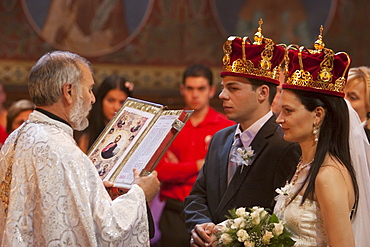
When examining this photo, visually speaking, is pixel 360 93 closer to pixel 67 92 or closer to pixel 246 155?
pixel 246 155

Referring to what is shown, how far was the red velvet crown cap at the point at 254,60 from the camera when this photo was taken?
4254 millimetres

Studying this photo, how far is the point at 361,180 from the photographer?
3.56 meters

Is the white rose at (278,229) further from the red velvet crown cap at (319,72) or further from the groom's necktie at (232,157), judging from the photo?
the groom's necktie at (232,157)

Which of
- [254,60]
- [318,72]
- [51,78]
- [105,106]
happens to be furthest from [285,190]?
[105,106]

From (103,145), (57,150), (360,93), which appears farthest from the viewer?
(360,93)

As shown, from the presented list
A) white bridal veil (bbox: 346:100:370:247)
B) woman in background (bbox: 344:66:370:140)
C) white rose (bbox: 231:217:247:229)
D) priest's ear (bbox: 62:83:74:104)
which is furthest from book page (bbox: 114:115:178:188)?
woman in background (bbox: 344:66:370:140)

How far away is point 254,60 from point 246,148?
1.86ft

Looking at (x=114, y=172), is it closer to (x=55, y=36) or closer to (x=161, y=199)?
(x=161, y=199)

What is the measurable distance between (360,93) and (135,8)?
4501 mm

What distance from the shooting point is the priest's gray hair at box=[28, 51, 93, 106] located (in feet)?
11.4

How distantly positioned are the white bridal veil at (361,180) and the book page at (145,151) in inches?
39.3

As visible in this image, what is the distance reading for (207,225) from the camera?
13.3 feet

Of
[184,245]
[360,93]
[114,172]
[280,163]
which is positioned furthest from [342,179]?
[184,245]

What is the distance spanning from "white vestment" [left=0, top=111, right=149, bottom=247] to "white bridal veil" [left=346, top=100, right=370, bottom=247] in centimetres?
120
